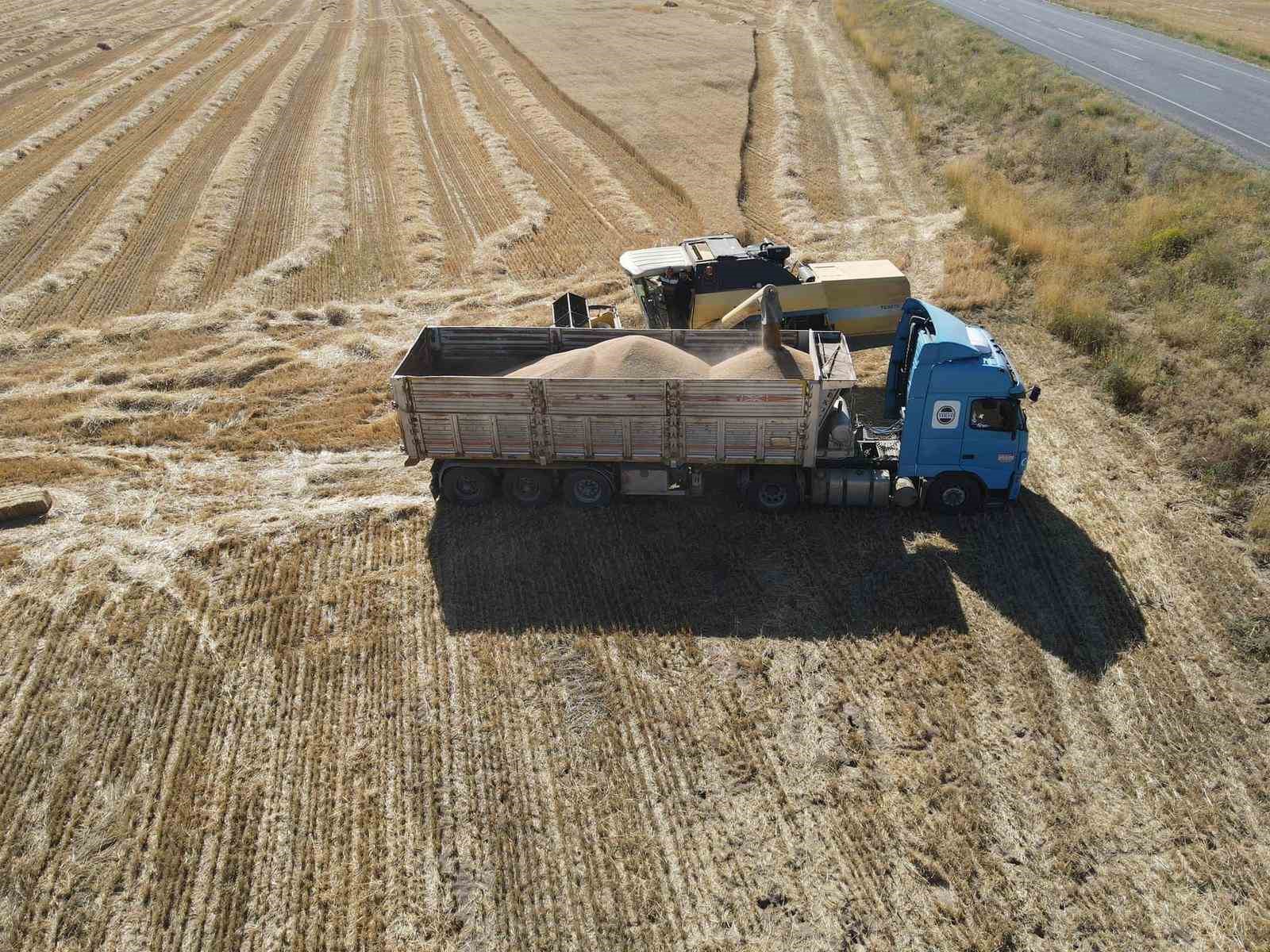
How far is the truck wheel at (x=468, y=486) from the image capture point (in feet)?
48.1

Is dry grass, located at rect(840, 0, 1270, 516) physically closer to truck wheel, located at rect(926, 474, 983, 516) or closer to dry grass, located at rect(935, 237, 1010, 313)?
dry grass, located at rect(935, 237, 1010, 313)

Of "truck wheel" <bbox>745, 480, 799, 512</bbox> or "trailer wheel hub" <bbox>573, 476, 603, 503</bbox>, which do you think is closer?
"truck wheel" <bbox>745, 480, 799, 512</bbox>

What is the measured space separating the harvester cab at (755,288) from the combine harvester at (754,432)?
4.03m

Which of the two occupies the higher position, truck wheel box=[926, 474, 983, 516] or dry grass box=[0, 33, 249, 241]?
dry grass box=[0, 33, 249, 241]

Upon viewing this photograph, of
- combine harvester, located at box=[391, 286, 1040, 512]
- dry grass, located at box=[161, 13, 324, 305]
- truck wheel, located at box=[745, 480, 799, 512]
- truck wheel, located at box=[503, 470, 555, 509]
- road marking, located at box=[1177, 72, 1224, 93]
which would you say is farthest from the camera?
road marking, located at box=[1177, 72, 1224, 93]

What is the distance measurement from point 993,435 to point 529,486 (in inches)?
294

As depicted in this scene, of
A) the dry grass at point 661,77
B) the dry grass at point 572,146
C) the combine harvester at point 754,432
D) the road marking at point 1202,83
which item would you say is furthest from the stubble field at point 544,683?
→ the road marking at point 1202,83

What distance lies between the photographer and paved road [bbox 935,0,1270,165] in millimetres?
28438

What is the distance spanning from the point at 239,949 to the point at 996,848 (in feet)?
26.0

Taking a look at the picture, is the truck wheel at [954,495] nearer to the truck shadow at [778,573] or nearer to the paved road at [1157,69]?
the truck shadow at [778,573]

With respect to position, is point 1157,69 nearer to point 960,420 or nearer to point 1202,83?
point 1202,83

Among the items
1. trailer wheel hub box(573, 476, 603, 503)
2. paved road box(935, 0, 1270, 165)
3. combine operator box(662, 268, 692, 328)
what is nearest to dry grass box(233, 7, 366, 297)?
combine operator box(662, 268, 692, 328)

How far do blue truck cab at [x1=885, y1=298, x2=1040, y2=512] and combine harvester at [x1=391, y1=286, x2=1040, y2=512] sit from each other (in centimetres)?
2

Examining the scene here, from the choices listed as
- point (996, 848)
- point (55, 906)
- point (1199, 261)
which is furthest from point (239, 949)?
point (1199, 261)
